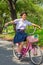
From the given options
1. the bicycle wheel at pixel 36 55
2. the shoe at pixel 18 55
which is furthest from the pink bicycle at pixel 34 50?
the shoe at pixel 18 55

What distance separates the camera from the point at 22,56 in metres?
9.34

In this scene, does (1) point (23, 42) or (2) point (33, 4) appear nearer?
(1) point (23, 42)

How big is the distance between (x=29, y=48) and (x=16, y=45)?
0.78m

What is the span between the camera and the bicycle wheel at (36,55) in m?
8.58

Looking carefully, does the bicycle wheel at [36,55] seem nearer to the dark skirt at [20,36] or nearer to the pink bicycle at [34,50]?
the pink bicycle at [34,50]

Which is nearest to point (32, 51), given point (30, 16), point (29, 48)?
point (29, 48)

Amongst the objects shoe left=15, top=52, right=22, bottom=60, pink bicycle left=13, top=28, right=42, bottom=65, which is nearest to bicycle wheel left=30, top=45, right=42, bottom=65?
pink bicycle left=13, top=28, right=42, bottom=65

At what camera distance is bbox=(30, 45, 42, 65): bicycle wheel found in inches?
338

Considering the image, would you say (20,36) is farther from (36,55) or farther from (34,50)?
(36,55)

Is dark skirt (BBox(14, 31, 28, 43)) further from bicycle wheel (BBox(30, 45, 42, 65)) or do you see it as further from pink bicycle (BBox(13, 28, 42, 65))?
bicycle wheel (BBox(30, 45, 42, 65))

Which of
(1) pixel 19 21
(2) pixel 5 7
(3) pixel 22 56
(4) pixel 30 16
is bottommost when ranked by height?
(4) pixel 30 16

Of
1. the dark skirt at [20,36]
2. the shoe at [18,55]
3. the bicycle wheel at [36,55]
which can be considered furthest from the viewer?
the shoe at [18,55]

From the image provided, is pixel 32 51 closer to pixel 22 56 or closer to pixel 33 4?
pixel 22 56

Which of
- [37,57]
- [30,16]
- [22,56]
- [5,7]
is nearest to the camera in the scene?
[37,57]
